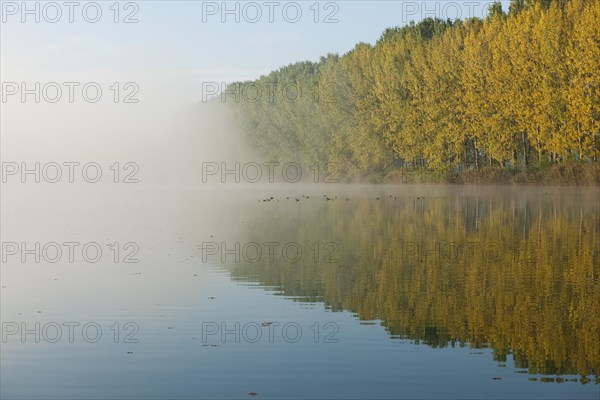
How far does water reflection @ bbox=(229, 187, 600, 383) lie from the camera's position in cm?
1483

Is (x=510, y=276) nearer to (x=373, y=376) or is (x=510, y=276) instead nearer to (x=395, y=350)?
(x=395, y=350)

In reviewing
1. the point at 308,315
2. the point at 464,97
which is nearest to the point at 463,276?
the point at 308,315

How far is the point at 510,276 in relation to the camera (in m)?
22.1

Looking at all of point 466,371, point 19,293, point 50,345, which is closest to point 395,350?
point 466,371

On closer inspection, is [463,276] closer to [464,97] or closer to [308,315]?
[308,315]

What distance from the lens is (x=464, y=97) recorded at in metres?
92.3

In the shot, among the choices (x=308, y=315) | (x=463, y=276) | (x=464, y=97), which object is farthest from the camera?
(x=464, y=97)

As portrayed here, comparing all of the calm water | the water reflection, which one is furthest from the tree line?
the calm water

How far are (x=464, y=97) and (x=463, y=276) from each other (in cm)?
7234

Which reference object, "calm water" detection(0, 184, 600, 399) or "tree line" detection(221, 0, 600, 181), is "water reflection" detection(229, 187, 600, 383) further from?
"tree line" detection(221, 0, 600, 181)

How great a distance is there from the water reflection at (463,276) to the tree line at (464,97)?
35.0 m

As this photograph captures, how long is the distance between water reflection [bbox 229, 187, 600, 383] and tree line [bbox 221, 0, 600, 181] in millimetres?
34978

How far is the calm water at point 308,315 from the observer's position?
12211mm

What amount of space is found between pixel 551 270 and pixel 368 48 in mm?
101051
